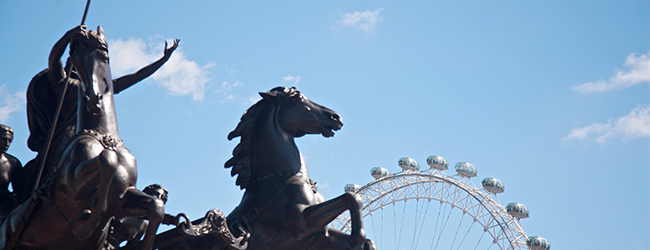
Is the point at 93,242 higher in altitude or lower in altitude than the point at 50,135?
lower

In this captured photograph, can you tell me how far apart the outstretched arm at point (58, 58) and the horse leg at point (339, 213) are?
264cm

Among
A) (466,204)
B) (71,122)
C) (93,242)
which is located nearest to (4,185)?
(71,122)

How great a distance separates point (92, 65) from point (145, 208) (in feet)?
4.43

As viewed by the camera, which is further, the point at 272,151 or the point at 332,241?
the point at 272,151

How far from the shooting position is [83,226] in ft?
20.3

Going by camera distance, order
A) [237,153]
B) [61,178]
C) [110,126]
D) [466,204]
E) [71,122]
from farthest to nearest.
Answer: [466,204] < [237,153] < [71,122] < [110,126] < [61,178]

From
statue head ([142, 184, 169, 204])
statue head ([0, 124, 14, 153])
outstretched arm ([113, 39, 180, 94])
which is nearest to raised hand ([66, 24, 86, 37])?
outstretched arm ([113, 39, 180, 94])

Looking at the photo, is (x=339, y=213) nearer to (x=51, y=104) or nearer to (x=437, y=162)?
(x=51, y=104)

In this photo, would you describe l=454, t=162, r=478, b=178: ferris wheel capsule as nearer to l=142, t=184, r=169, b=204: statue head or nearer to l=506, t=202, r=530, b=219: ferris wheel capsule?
l=506, t=202, r=530, b=219: ferris wheel capsule

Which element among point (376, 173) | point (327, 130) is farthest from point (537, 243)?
point (327, 130)

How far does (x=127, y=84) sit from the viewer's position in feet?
26.5

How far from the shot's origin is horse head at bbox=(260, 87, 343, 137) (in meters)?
8.52

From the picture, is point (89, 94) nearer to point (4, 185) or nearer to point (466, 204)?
point (4, 185)

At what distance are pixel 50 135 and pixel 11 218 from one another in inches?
31.3
